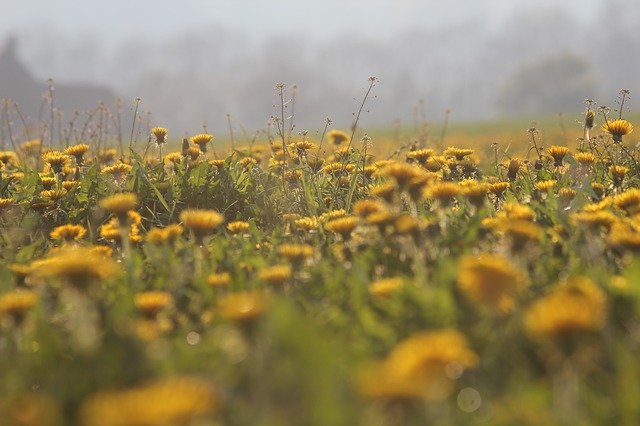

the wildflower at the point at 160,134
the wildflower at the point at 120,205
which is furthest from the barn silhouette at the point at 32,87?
the wildflower at the point at 120,205

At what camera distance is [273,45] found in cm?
16838

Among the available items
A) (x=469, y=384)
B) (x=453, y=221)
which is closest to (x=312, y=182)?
(x=453, y=221)

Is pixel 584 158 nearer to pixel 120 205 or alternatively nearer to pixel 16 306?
pixel 120 205

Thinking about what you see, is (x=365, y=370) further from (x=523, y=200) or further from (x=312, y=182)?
(x=312, y=182)

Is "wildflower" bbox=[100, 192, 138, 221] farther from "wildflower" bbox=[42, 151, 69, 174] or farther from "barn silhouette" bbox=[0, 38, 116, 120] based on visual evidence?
"barn silhouette" bbox=[0, 38, 116, 120]

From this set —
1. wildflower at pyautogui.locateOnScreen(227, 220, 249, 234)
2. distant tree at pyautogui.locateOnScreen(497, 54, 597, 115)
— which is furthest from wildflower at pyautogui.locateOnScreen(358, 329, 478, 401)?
distant tree at pyautogui.locateOnScreen(497, 54, 597, 115)

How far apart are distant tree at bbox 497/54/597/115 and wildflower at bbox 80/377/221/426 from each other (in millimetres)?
99330

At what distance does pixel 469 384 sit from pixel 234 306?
20.4 inches

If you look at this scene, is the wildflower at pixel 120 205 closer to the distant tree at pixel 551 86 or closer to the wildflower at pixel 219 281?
the wildflower at pixel 219 281

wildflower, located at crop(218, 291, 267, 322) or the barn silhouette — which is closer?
wildflower, located at crop(218, 291, 267, 322)

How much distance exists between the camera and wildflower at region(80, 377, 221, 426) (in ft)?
3.04

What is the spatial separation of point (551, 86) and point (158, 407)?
105010mm

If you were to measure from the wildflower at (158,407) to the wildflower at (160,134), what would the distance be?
2.97m

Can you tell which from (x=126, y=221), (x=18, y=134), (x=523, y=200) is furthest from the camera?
(x=18, y=134)
